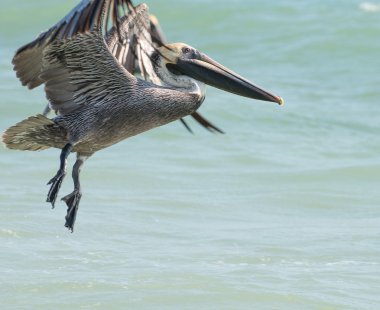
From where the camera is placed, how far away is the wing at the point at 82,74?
8094 millimetres

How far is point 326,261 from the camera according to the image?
8359 millimetres

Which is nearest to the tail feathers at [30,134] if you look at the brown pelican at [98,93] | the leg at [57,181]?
the brown pelican at [98,93]

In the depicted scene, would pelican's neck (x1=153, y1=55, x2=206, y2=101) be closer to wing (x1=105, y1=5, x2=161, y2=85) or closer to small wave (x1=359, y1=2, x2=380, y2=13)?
wing (x1=105, y1=5, x2=161, y2=85)

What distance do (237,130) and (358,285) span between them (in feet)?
19.2

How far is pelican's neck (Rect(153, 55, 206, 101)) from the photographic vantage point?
8.61 meters

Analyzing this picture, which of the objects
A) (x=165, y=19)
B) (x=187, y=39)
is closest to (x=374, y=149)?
(x=187, y=39)

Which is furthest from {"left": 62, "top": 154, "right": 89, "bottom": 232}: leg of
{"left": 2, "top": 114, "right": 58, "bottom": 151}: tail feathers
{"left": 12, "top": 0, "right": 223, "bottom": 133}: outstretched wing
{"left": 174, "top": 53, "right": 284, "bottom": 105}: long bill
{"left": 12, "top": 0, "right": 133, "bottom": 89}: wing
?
{"left": 174, "top": 53, "right": 284, "bottom": 105}: long bill

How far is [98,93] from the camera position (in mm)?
8516

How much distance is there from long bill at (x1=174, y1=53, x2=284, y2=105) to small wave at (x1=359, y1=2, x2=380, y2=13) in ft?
36.7

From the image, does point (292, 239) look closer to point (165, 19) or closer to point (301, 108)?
point (301, 108)

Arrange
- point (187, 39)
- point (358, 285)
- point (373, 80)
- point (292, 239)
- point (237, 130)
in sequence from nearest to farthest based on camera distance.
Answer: point (358, 285) < point (292, 239) < point (237, 130) < point (373, 80) < point (187, 39)

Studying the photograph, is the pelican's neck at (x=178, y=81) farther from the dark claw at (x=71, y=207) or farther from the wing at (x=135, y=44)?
the dark claw at (x=71, y=207)

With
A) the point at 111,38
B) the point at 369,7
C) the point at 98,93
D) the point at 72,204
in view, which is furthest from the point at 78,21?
the point at 369,7

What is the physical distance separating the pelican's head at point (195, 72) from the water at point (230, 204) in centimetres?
122
